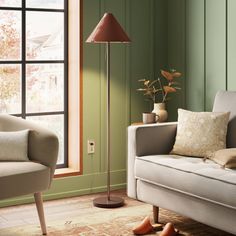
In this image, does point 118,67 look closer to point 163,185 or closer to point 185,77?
point 185,77

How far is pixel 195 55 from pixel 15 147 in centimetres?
173

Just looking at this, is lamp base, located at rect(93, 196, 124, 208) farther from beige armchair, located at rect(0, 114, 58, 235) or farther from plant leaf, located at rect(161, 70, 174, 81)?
plant leaf, located at rect(161, 70, 174, 81)

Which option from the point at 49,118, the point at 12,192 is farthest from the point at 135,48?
the point at 12,192

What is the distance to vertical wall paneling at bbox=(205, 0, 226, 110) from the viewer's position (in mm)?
4426

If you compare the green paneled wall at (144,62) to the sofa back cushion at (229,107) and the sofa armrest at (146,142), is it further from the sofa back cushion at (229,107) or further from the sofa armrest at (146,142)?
the sofa armrest at (146,142)

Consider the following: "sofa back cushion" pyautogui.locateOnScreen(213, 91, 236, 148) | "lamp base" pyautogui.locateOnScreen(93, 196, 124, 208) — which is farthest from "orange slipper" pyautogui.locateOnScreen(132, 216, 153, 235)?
"sofa back cushion" pyautogui.locateOnScreen(213, 91, 236, 148)

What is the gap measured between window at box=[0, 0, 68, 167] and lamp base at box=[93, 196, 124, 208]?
52 cm

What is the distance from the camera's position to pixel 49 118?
15.5ft

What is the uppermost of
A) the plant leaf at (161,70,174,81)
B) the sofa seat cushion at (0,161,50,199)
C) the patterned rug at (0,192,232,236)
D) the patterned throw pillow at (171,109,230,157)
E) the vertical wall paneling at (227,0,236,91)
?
the vertical wall paneling at (227,0,236,91)

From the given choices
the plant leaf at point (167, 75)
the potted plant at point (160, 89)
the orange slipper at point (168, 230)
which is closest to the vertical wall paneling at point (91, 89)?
the potted plant at point (160, 89)

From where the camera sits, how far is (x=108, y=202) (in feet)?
14.3

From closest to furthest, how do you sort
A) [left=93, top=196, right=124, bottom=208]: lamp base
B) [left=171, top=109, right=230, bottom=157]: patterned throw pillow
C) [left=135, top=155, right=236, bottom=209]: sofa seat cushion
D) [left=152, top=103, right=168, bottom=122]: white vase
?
[left=135, top=155, right=236, bottom=209]: sofa seat cushion < [left=171, top=109, right=230, bottom=157]: patterned throw pillow < [left=93, top=196, right=124, bottom=208]: lamp base < [left=152, top=103, right=168, bottom=122]: white vase

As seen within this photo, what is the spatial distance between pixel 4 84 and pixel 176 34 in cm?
145

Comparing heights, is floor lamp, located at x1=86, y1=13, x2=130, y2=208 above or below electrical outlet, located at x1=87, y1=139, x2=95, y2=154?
above
